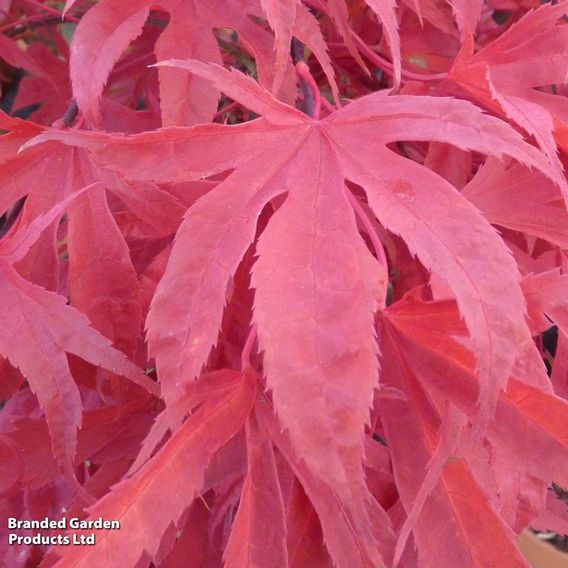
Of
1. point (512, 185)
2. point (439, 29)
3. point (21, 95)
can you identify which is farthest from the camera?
point (21, 95)

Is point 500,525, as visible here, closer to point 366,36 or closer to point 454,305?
point 454,305

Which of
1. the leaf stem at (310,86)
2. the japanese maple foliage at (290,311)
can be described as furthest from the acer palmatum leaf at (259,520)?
the leaf stem at (310,86)

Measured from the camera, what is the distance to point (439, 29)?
60cm

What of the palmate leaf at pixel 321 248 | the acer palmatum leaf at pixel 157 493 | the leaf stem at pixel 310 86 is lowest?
the acer palmatum leaf at pixel 157 493

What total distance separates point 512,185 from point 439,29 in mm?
212

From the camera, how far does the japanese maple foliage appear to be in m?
0.31

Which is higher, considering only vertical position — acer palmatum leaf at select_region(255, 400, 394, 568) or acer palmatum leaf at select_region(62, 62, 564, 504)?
acer palmatum leaf at select_region(62, 62, 564, 504)

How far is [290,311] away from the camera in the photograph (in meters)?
0.31

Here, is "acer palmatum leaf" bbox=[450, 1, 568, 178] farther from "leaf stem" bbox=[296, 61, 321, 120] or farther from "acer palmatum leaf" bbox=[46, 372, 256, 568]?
"acer palmatum leaf" bbox=[46, 372, 256, 568]

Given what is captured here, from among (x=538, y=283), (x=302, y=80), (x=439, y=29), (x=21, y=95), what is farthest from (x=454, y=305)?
(x=21, y=95)

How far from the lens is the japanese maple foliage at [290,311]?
0.31 meters

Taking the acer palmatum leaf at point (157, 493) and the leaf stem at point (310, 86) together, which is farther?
the leaf stem at point (310, 86)

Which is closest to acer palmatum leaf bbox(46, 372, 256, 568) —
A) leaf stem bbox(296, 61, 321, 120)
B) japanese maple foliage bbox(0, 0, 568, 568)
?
japanese maple foliage bbox(0, 0, 568, 568)

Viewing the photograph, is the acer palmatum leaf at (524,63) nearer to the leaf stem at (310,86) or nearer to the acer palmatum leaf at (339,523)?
the leaf stem at (310,86)
